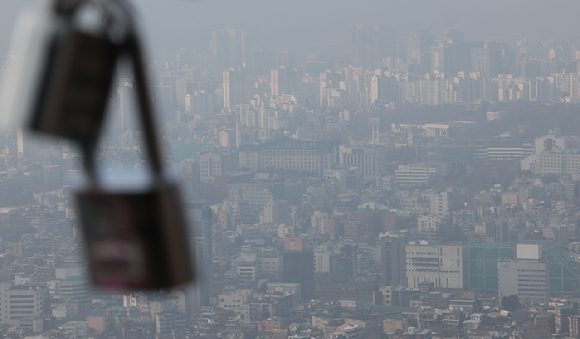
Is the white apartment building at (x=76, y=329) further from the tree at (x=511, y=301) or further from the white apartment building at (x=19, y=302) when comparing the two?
the tree at (x=511, y=301)

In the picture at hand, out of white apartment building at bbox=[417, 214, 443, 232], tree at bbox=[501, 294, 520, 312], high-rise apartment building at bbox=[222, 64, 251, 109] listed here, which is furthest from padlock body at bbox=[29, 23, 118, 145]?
high-rise apartment building at bbox=[222, 64, 251, 109]

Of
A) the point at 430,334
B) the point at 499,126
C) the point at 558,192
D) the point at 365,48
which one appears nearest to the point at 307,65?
the point at 365,48

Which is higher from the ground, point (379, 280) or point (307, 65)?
point (307, 65)

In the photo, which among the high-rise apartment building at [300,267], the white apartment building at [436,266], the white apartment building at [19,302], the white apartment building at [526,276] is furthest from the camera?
the white apartment building at [436,266]

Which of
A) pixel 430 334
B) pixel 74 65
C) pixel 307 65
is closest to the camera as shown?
pixel 74 65

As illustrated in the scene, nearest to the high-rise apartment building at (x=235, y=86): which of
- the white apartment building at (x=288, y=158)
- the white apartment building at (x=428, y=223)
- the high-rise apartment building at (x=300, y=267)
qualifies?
the white apartment building at (x=288, y=158)

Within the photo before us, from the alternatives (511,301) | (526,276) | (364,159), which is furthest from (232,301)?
(364,159)

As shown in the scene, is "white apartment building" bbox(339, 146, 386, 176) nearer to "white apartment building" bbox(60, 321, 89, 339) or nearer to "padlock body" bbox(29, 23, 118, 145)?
"white apartment building" bbox(60, 321, 89, 339)

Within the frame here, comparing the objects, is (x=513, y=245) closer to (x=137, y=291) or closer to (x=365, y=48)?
(x=365, y=48)
